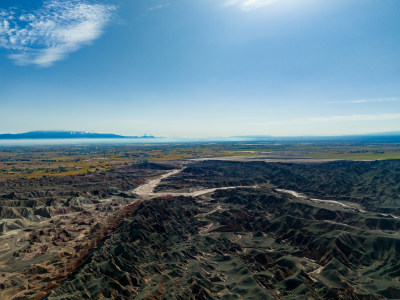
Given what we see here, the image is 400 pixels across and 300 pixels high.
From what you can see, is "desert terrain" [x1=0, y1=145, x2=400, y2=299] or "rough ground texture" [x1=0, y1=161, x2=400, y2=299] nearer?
"rough ground texture" [x1=0, y1=161, x2=400, y2=299]

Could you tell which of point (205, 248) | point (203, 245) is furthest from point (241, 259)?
point (203, 245)

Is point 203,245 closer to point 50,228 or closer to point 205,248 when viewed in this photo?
point 205,248

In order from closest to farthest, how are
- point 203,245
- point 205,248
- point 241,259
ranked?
point 241,259 → point 205,248 → point 203,245

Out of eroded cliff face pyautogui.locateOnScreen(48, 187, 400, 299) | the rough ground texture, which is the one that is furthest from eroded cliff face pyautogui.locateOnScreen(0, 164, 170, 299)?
eroded cliff face pyautogui.locateOnScreen(48, 187, 400, 299)

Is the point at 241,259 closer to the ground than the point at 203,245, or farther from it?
closer to the ground

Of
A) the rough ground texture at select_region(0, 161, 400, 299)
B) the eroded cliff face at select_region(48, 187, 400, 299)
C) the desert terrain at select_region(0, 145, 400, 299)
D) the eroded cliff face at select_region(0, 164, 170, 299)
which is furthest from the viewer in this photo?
the eroded cliff face at select_region(0, 164, 170, 299)

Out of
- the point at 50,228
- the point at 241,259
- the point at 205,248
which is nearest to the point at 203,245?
the point at 205,248

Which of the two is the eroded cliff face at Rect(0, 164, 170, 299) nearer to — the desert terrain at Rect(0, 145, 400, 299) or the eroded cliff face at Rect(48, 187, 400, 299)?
the desert terrain at Rect(0, 145, 400, 299)

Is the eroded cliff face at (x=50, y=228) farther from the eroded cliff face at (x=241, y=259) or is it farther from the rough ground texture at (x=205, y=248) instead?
the eroded cliff face at (x=241, y=259)

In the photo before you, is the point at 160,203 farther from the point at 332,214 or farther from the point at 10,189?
the point at 10,189

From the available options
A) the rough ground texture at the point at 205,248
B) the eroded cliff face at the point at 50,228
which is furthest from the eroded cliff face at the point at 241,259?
the eroded cliff face at the point at 50,228

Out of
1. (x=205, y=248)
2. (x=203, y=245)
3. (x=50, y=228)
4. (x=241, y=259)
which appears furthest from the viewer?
(x=50, y=228)

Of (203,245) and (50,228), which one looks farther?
(50,228)
